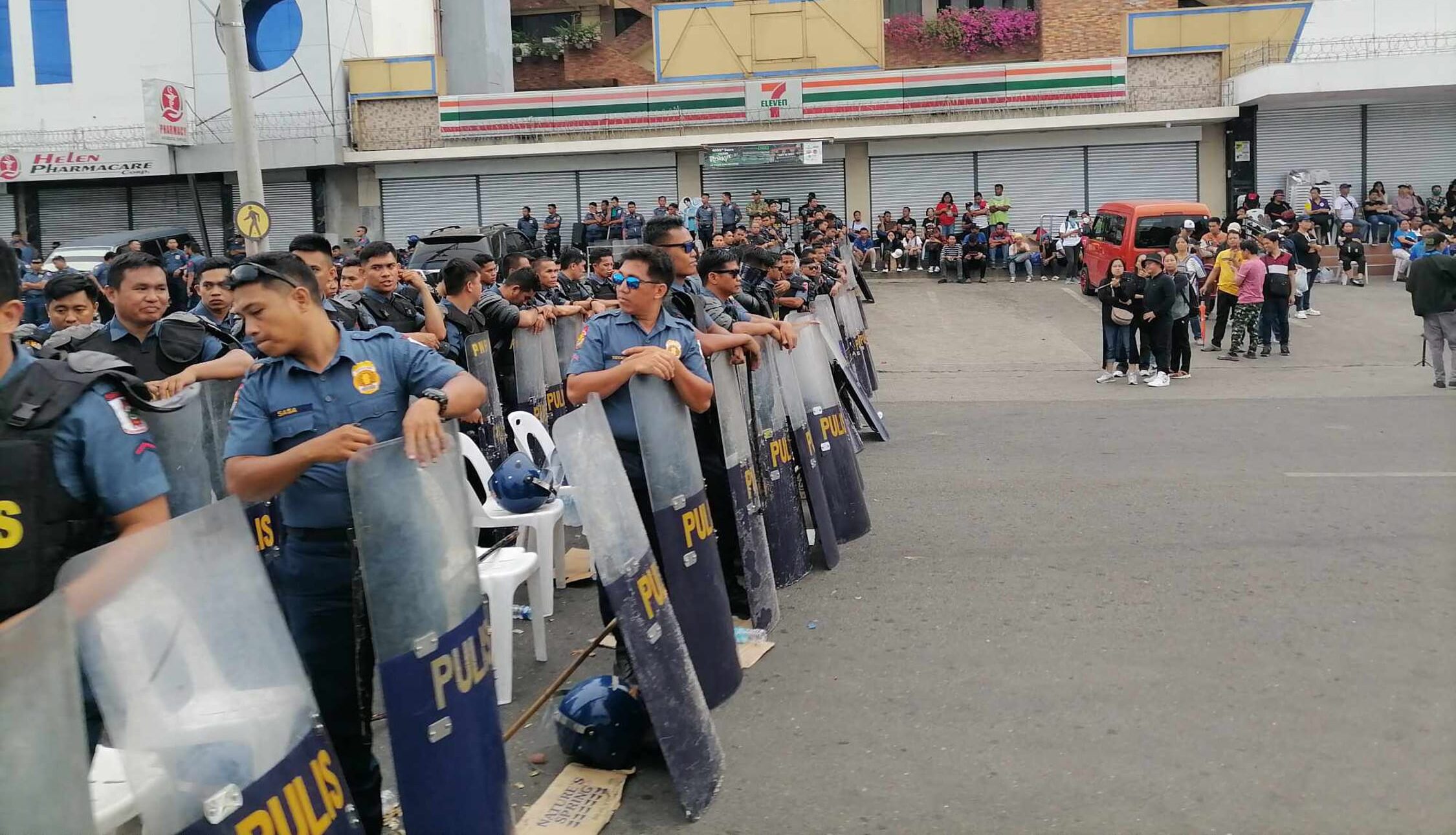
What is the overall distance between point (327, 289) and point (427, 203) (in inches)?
1054

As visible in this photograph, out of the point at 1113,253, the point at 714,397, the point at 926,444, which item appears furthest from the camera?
the point at 1113,253

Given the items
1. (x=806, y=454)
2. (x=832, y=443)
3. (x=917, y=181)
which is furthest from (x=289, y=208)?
(x=806, y=454)

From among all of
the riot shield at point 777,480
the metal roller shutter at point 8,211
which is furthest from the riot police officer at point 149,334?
the metal roller shutter at point 8,211

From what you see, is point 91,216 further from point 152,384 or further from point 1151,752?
point 1151,752

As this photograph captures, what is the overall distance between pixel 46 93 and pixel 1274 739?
3578 centimetres

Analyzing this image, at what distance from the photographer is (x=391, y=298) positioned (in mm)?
8094

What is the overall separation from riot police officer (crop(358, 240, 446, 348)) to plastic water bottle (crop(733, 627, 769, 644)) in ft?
8.67

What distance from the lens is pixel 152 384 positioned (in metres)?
5.18

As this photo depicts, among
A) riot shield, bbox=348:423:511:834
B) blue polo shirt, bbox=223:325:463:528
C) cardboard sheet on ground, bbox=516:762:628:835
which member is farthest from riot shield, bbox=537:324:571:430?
riot shield, bbox=348:423:511:834

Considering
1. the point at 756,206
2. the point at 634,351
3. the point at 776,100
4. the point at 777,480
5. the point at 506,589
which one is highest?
the point at 776,100

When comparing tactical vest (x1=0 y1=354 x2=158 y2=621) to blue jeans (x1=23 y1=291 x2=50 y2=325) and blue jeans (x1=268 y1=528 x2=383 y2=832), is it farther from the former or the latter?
blue jeans (x1=23 y1=291 x2=50 y2=325)

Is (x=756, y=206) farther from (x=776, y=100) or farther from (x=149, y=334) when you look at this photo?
(x=149, y=334)

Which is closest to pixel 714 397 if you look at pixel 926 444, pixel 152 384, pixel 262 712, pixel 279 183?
pixel 152 384

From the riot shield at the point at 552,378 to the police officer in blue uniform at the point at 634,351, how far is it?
3938mm
